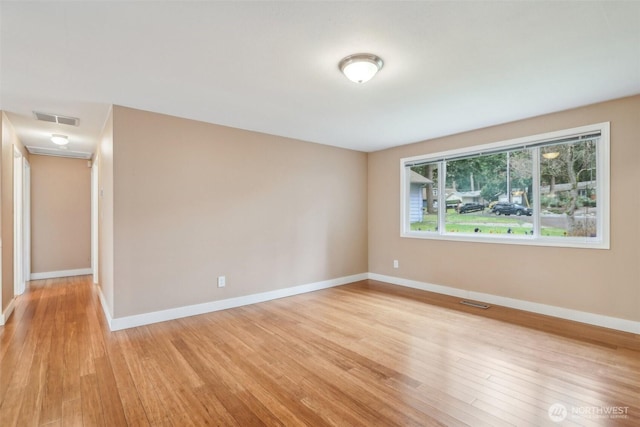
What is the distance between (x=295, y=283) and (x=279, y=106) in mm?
2710

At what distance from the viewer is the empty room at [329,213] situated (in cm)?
197

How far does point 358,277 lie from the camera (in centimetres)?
574

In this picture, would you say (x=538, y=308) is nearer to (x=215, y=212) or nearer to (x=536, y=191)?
(x=536, y=191)

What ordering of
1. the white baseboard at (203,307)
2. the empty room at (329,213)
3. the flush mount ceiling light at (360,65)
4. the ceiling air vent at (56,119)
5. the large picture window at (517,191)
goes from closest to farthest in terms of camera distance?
1. the empty room at (329,213)
2. the flush mount ceiling light at (360,65)
3. the white baseboard at (203,307)
4. the large picture window at (517,191)
5. the ceiling air vent at (56,119)

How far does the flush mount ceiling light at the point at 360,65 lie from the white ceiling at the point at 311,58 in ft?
0.22

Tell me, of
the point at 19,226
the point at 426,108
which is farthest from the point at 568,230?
the point at 19,226

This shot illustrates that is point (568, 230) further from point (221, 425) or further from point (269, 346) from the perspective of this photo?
point (221, 425)

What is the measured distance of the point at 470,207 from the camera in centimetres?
457

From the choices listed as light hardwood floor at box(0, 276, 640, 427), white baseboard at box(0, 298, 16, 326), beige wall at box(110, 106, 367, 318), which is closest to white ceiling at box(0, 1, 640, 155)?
beige wall at box(110, 106, 367, 318)

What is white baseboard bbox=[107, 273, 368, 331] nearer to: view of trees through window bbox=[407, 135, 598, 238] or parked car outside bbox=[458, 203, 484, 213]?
view of trees through window bbox=[407, 135, 598, 238]

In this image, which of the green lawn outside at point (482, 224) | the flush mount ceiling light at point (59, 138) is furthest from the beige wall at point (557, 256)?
the flush mount ceiling light at point (59, 138)

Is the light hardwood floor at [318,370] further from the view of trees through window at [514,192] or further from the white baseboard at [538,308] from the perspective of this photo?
the view of trees through window at [514,192]

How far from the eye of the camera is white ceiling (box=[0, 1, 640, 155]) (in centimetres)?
184

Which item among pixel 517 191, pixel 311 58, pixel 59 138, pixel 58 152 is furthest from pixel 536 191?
pixel 58 152
